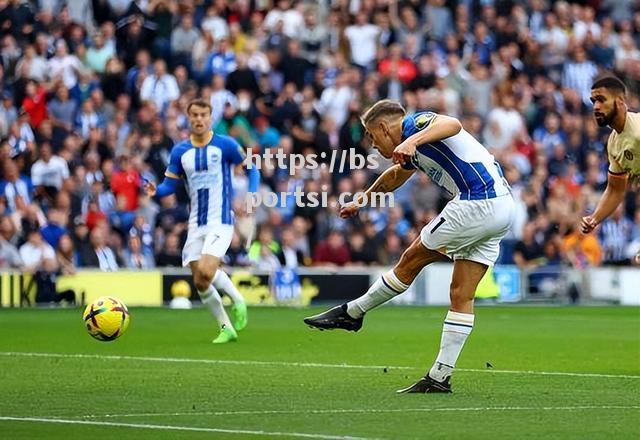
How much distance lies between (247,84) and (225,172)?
9.92 meters

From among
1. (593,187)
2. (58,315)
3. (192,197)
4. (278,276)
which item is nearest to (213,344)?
(192,197)

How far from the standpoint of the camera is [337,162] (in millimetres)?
27625

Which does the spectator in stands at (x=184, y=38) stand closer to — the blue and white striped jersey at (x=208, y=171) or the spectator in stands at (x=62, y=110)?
the spectator in stands at (x=62, y=110)

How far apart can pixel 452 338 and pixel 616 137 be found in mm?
2241

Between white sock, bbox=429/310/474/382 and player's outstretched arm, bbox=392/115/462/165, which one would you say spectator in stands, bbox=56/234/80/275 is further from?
player's outstretched arm, bbox=392/115/462/165

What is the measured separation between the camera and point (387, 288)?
12.4 meters

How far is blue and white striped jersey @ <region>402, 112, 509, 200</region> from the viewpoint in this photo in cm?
1183

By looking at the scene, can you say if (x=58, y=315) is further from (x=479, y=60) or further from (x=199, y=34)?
(x=479, y=60)

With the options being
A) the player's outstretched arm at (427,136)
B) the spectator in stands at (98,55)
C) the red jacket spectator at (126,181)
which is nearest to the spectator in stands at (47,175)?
the red jacket spectator at (126,181)

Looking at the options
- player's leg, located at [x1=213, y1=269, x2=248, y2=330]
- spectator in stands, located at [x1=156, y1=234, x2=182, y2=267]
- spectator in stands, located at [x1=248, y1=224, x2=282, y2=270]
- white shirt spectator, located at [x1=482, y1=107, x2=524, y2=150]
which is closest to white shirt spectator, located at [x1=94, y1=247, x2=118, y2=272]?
spectator in stands, located at [x1=156, y1=234, x2=182, y2=267]

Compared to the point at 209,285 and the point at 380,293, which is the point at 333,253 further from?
the point at 380,293

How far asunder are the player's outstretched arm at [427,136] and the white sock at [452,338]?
4.25ft

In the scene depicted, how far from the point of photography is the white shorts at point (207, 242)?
1753 centimetres

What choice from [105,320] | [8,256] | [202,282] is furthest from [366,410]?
[8,256]
